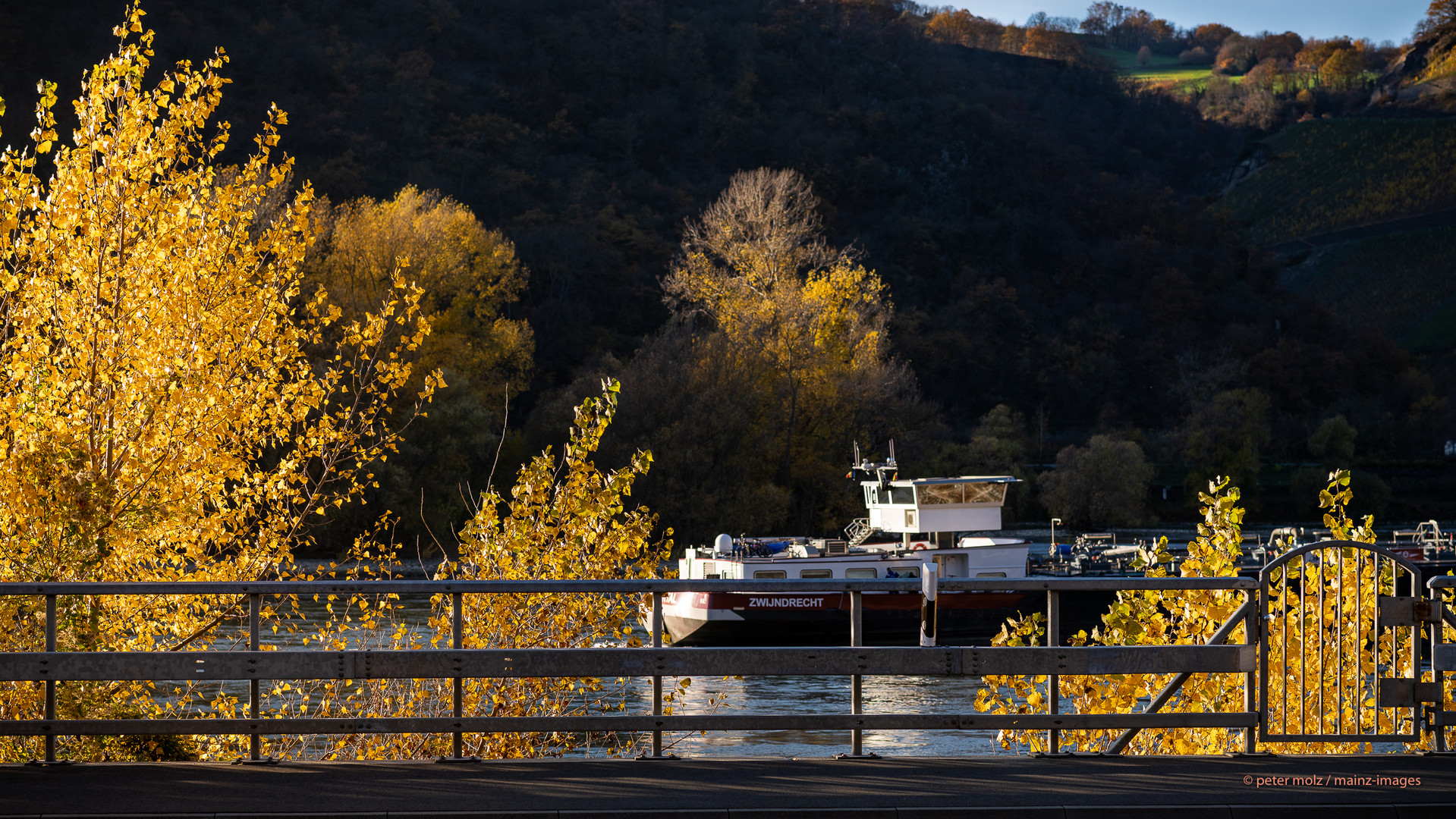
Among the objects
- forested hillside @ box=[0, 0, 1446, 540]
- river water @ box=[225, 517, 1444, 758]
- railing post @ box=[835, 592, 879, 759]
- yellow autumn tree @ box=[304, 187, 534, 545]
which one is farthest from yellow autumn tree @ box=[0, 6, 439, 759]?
forested hillside @ box=[0, 0, 1446, 540]

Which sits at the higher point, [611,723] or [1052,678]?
[1052,678]

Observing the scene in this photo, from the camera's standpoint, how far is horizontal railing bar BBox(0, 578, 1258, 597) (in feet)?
25.9

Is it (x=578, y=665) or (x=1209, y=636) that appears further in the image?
(x=1209, y=636)

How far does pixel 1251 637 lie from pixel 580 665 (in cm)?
435

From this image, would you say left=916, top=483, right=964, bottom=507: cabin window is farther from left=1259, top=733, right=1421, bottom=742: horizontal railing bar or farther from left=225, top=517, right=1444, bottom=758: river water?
left=1259, top=733, right=1421, bottom=742: horizontal railing bar

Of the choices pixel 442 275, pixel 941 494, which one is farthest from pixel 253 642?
pixel 442 275

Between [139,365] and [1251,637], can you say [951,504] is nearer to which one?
[139,365]

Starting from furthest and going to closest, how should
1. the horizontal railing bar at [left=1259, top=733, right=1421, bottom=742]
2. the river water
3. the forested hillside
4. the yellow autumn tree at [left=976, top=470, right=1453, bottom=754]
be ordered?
the forested hillside, the river water, the yellow autumn tree at [left=976, top=470, right=1453, bottom=754], the horizontal railing bar at [left=1259, top=733, right=1421, bottom=742]

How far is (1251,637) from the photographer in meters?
8.65

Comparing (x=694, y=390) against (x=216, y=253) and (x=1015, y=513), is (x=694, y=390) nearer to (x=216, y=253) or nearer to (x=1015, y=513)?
(x=1015, y=513)

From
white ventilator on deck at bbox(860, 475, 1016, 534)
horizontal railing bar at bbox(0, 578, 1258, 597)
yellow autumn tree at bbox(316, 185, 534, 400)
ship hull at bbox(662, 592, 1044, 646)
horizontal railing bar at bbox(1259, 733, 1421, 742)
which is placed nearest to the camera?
horizontal railing bar at bbox(0, 578, 1258, 597)

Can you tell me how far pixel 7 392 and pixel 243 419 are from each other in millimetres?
2039

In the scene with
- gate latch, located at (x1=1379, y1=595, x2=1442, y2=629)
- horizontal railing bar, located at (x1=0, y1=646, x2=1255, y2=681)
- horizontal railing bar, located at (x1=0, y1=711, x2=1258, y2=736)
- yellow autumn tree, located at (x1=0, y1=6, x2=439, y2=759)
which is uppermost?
yellow autumn tree, located at (x1=0, y1=6, x2=439, y2=759)

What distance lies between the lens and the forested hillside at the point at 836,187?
94.7 metres
